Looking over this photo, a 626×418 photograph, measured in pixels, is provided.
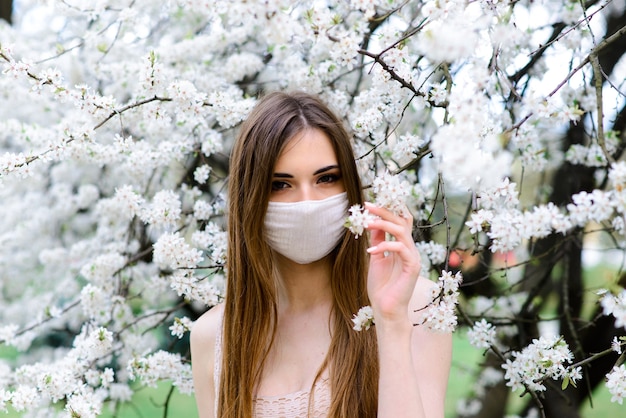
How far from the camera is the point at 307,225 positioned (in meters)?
1.76

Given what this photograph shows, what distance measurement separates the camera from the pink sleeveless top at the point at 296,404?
1.85 meters

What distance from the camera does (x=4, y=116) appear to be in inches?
147

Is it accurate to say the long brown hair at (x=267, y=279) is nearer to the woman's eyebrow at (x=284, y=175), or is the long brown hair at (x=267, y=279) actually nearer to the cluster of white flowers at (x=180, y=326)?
the woman's eyebrow at (x=284, y=175)

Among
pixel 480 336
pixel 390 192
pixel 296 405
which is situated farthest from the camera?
pixel 480 336

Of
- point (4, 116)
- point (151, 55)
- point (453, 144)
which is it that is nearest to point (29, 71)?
point (151, 55)

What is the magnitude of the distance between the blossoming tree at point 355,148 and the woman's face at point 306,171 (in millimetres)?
182

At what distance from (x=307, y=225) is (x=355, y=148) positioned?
Answer: 1.81ft

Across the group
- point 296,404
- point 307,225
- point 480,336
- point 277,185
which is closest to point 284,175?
point 277,185

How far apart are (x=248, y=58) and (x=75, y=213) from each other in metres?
1.36

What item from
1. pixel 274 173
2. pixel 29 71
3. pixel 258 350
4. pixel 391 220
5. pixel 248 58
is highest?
pixel 248 58

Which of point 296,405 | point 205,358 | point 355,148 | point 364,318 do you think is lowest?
point 296,405

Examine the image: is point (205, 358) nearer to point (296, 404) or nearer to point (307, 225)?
point (296, 404)

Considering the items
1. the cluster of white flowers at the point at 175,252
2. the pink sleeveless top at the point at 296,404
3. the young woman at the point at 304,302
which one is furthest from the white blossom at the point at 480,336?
the cluster of white flowers at the point at 175,252

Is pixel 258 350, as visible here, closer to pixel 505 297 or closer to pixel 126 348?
pixel 126 348
